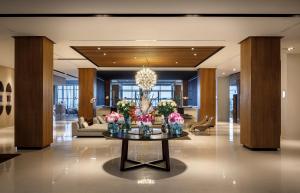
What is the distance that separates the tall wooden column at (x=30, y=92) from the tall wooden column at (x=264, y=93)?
20.4 ft

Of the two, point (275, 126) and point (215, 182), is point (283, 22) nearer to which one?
point (275, 126)

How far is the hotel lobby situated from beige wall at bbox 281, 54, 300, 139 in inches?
1.5

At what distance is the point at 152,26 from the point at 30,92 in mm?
4158

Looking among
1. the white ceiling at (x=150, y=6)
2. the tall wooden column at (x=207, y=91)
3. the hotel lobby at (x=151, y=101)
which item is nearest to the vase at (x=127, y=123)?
the hotel lobby at (x=151, y=101)

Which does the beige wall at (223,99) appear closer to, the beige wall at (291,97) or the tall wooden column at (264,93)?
the beige wall at (291,97)

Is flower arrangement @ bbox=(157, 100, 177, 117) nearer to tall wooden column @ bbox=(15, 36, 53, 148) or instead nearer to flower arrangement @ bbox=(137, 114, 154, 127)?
flower arrangement @ bbox=(137, 114, 154, 127)

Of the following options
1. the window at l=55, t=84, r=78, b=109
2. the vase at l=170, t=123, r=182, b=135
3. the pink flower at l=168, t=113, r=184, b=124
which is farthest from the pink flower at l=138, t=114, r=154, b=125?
the window at l=55, t=84, r=78, b=109

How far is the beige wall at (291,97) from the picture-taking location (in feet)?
34.9

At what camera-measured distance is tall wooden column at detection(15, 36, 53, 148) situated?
8.15 metres

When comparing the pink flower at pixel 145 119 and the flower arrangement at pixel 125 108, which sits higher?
the flower arrangement at pixel 125 108

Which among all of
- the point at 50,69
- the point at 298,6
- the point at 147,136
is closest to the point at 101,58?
the point at 50,69

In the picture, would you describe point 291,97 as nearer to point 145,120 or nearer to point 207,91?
point 207,91

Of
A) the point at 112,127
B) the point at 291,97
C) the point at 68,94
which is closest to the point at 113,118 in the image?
the point at 112,127

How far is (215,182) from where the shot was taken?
498 cm
